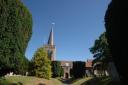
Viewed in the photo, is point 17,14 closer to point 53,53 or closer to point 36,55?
point 36,55

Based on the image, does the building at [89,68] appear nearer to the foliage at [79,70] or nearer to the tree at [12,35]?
the foliage at [79,70]

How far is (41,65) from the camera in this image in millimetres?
60406

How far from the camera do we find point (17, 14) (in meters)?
26.7

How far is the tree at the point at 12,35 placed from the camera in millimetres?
24938

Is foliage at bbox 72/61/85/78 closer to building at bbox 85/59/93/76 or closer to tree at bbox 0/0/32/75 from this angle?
building at bbox 85/59/93/76

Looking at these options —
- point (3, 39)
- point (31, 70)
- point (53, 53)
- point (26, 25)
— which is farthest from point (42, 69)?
point (53, 53)

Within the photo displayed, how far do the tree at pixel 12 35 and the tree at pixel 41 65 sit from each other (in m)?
31.0

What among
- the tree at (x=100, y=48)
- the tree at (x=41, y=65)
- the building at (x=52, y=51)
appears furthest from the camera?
the building at (x=52, y=51)

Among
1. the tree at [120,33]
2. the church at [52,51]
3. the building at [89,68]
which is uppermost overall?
the church at [52,51]

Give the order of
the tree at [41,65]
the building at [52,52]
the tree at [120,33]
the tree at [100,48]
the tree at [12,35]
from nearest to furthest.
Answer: the tree at [120,33] < the tree at [12,35] < the tree at [41,65] < the tree at [100,48] < the building at [52,52]

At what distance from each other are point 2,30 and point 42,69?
35.5m

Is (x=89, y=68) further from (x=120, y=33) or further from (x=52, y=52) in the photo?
(x=120, y=33)

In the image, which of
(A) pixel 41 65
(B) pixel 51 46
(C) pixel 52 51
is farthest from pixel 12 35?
(C) pixel 52 51

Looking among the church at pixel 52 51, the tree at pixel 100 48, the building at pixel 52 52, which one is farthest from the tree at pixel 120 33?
the church at pixel 52 51
